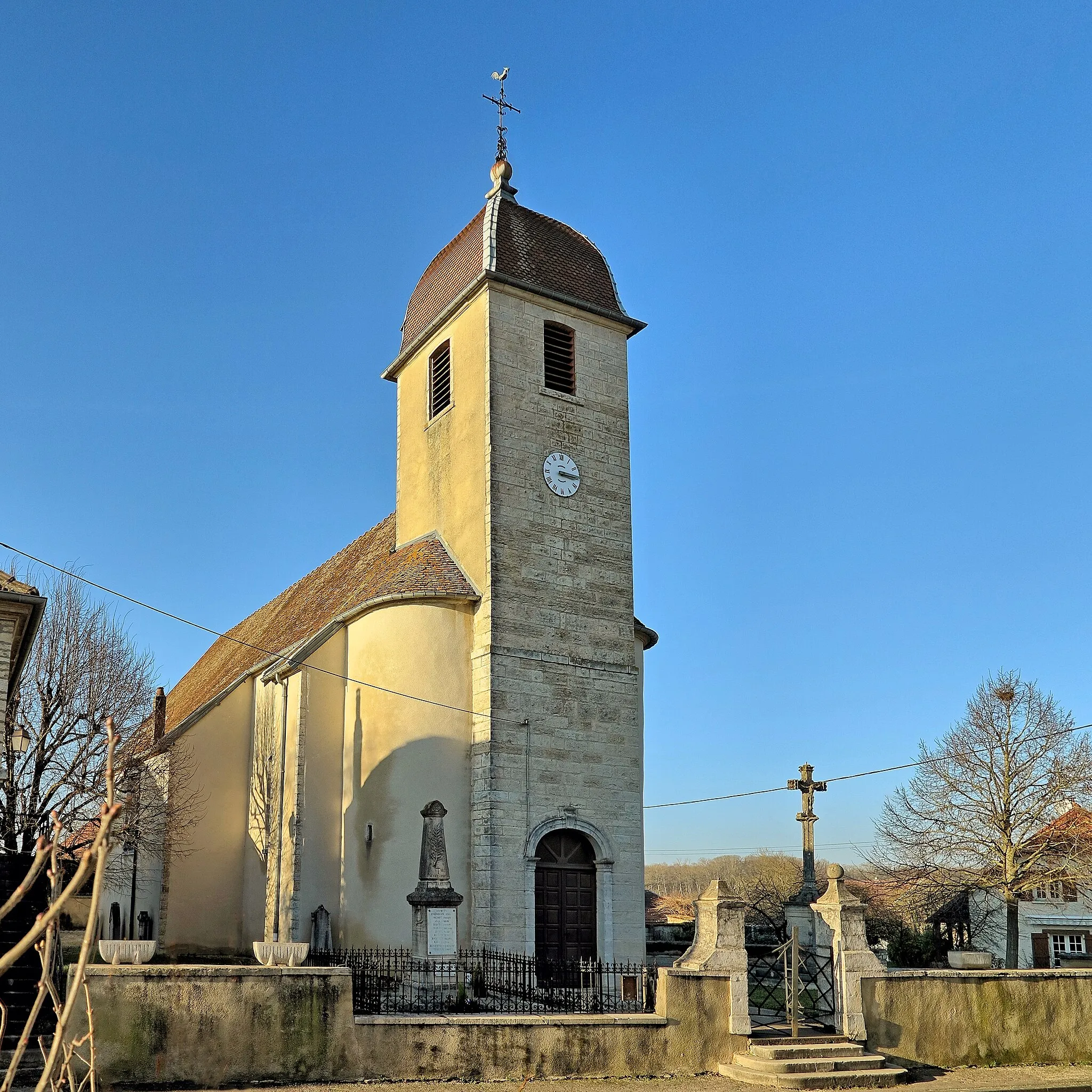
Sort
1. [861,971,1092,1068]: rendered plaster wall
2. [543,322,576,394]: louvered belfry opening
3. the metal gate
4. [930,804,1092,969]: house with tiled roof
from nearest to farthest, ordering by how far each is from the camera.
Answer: the metal gate, [861,971,1092,1068]: rendered plaster wall, [543,322,576,394]: louvered belfry opening, [930,804,1092,969]: house with tiled roof

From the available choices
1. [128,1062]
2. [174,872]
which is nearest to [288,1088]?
[128,1062]

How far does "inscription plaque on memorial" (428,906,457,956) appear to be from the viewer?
15805mm

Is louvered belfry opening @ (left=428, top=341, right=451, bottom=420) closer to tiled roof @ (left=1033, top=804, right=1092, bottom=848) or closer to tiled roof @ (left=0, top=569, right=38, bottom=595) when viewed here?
tiled roof @ (left=0, top=569, right=38, bottom=595)

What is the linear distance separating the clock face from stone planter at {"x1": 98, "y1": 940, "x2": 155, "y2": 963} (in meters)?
12.1

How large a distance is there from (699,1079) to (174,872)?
581 inches

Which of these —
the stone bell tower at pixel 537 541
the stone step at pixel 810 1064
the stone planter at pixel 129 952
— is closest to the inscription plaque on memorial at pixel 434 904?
the stone bell tower at pixel 537 541

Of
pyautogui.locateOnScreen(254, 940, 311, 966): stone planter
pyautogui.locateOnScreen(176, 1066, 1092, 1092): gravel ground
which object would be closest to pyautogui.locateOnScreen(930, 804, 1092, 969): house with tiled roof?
pyautogui.locateOnScreen(176, 1066, 1092, 1092): gravel ground

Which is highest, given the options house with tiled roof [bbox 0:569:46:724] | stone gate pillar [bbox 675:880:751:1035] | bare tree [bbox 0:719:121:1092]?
house with tiled roof [bbox 0:569:46:724]

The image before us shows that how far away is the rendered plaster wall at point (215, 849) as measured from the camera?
24.4 meters

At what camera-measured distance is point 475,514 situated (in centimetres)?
2200

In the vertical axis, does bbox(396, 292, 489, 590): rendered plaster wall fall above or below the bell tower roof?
below

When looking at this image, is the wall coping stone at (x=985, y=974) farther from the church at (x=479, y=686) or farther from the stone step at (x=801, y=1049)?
the church at (x=479, y=686)

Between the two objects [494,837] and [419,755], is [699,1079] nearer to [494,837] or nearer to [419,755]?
[494,837]

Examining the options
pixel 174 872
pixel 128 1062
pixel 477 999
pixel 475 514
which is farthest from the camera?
pixel 174 872
